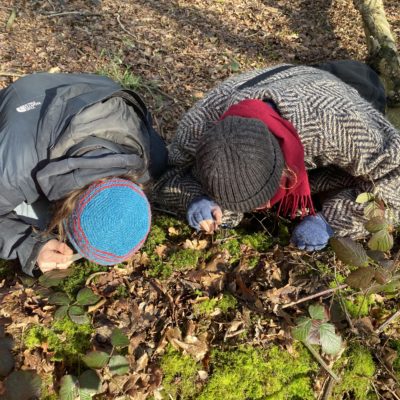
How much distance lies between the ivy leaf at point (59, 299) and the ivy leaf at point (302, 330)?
1268mm

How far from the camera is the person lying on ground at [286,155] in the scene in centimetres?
236

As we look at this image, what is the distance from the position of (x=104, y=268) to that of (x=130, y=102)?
3.93 feet

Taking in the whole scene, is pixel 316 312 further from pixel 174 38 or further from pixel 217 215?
pixel 174 38

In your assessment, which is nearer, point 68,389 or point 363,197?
point 68,389

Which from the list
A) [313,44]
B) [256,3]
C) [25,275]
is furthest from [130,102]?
[256,3]

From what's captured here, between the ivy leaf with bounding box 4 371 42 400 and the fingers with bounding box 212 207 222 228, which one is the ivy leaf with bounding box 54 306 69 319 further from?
the fingers with bounding box 212 207 222 228

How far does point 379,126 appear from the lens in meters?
3.02

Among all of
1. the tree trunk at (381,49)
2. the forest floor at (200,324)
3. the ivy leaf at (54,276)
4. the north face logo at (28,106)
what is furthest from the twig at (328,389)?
the tree trunk at (381,49)

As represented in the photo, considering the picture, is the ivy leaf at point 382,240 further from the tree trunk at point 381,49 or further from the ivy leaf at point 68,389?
the tree trunk at point 381,49

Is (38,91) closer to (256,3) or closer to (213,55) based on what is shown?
(213,55)

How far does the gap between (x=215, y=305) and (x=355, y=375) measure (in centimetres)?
86

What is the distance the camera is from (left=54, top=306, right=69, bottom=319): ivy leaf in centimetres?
230

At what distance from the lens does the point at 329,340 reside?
83.3 inches

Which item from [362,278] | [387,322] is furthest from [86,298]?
[387,322]
